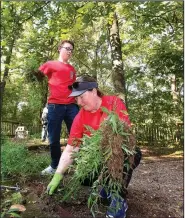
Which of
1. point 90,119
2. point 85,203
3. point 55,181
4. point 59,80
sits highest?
point 59,80

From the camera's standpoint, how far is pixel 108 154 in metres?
1.97

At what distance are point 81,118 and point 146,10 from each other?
391 cm

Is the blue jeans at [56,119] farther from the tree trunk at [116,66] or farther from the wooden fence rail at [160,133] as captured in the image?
the wooden fence rail at [160,133]

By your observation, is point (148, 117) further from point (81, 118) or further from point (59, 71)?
point (81, 118)

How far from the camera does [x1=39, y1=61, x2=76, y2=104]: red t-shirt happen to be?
3189mm

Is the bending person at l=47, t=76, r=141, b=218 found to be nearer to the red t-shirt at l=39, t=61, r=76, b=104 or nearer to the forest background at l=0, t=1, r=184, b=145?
the forest background at l=0, t=1, r=184, b=145

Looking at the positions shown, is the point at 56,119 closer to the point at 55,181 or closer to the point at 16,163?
the point at 16,163

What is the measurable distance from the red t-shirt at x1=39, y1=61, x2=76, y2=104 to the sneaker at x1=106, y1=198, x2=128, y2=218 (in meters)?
1.35

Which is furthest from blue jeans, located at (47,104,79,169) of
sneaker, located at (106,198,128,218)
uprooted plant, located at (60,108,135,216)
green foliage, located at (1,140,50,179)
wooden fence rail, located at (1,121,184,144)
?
wooden fence rail, located at (1,121,184,144)

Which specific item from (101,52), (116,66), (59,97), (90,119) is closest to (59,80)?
(59,97)

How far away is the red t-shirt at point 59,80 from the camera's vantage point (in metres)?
3.19

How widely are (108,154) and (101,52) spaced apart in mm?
9466

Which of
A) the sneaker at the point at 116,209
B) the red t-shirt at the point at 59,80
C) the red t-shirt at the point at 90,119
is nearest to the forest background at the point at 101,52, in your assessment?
the red t-shirt at the point at 59,80

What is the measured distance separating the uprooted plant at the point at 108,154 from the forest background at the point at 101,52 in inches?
25.2
